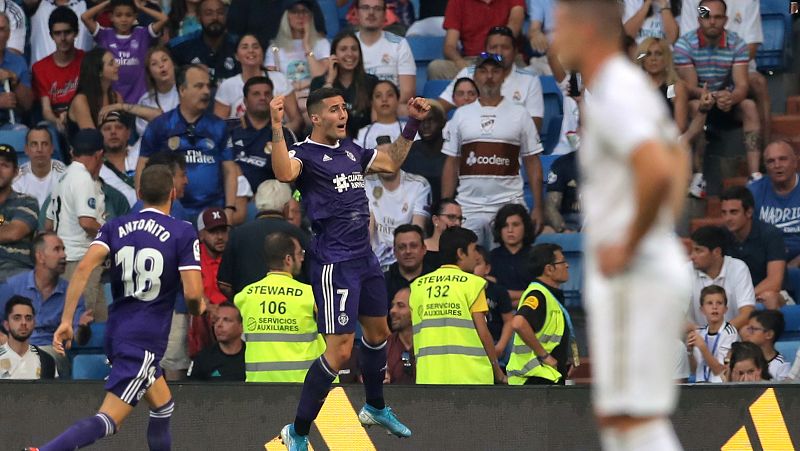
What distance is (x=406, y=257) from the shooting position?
38.9 ft

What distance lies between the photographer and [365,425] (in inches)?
Answer: 377

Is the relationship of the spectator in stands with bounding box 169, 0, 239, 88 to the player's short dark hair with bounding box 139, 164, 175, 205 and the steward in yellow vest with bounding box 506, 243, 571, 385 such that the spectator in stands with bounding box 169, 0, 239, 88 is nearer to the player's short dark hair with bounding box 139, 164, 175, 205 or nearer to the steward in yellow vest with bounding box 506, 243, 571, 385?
the steward in yellow vest with bounding box 506, 243, 571, 385

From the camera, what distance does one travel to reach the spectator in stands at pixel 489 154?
13.1 metres

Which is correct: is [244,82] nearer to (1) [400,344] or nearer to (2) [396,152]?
(1) [400,344]

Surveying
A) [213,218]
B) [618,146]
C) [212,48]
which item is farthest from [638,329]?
[212,48]

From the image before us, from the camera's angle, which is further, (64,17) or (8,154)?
(64,17)

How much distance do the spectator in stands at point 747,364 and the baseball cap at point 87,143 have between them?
5943mm

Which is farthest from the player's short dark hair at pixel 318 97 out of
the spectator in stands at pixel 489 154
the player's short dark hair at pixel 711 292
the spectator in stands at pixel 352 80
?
the spectator in stands at pixel 352 80

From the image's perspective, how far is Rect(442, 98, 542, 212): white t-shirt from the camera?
13.1 m

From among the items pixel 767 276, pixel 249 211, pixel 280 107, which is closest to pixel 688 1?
pixel 767 276

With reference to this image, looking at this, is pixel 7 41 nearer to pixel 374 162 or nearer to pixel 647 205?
pixel 374 162

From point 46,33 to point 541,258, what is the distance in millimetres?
7195

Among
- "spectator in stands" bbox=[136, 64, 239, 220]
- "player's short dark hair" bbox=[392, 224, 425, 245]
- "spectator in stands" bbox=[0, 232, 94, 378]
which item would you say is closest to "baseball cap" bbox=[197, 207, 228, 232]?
"spectator in stands" bbox=[136, 64, 239, 220]

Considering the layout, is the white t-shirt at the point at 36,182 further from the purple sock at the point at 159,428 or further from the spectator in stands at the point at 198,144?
the purple sock at the point at 159,428
